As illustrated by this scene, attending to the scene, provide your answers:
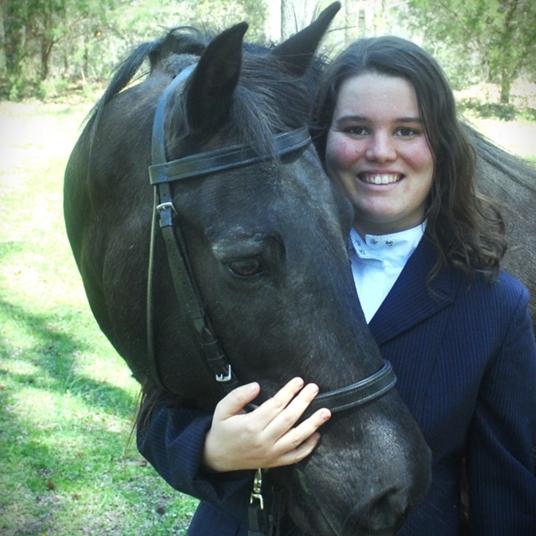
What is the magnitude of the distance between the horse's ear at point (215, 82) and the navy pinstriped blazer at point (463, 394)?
0.76 metres

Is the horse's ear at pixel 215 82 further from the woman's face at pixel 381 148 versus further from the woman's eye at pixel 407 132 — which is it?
the woman's eye at pixel 407 132

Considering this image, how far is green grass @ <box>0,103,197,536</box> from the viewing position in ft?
13.2

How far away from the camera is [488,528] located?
1965 millimetres

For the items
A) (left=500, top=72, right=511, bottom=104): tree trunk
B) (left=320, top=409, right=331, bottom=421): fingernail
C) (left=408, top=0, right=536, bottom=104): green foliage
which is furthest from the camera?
(left=500, top=72, right=511, bottom=104): tree trunk

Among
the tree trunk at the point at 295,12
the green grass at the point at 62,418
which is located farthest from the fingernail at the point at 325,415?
the tree trunk at the point at 295,12

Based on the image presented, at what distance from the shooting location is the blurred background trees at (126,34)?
16828mm

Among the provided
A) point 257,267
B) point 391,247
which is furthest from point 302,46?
point 257,267

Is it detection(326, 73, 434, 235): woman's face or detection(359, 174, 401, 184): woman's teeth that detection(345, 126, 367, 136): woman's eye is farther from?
detection(359, 174, 401, 184): woman's teeth

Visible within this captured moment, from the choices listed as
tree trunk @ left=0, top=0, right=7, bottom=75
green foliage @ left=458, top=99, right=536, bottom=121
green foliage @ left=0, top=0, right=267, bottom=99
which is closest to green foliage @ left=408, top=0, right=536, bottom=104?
green foliage @ left=458, top=99, right=536, bottom=121

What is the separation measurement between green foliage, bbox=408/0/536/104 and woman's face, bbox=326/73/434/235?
16.0 m

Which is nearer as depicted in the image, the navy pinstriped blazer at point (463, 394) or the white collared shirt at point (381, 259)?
the navy pinstriped blazer at point (463, 394)

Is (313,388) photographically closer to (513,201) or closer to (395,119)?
(395,119)

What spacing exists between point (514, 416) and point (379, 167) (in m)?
0.85

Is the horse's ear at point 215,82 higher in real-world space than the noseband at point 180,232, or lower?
higher
